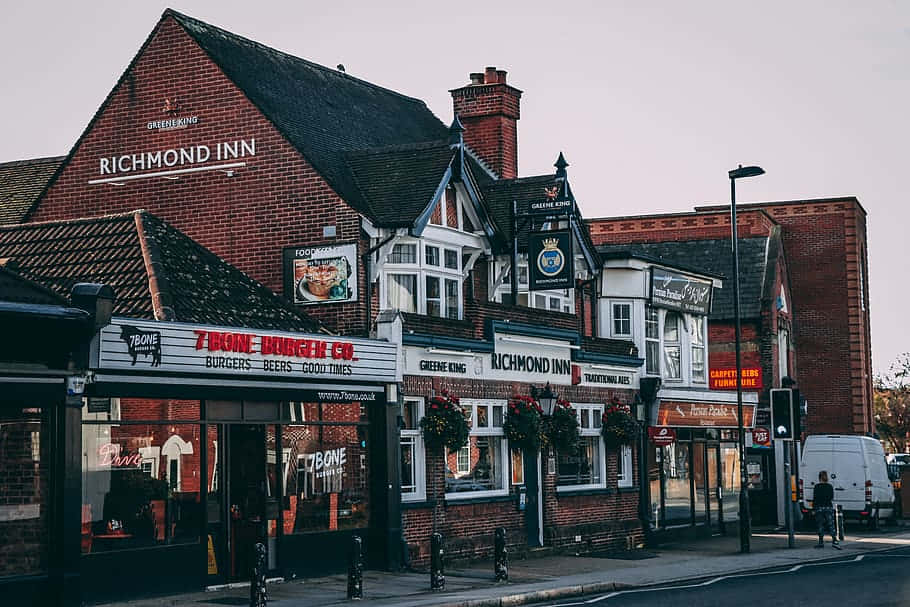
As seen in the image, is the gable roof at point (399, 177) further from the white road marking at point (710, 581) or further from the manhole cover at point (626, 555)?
the manhole cover at point (626, 555)

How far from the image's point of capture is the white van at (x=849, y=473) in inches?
1639

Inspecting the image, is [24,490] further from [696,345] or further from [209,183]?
[696,345]

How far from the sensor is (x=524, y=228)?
32969mm

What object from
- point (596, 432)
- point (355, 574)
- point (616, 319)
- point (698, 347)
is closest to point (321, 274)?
point (355, 574)

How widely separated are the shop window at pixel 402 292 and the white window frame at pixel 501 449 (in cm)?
239

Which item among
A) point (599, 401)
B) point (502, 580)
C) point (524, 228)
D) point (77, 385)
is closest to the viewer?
point (77, 385)

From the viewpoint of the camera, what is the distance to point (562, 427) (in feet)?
106

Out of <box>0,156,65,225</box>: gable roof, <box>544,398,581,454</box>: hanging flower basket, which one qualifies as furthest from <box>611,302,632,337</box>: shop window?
<box>0,156,65,225</box>: gable roof

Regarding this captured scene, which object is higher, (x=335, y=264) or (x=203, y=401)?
(x=335, y=264)

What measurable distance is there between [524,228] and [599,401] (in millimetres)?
5180

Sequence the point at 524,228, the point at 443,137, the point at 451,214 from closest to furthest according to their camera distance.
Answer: the point at 451,214, the point at 524,228, the point at 443,137

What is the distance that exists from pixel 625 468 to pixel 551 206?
320 inches

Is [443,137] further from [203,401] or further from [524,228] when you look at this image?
[203,401]

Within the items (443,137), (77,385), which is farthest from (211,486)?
(443,137)
